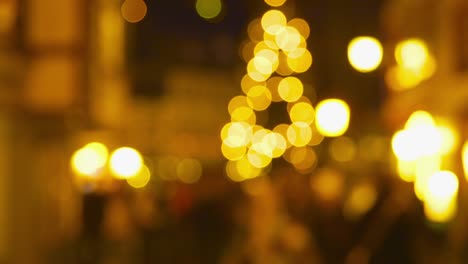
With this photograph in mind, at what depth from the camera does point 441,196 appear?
948 cm

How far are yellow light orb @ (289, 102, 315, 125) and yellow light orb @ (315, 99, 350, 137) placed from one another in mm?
10256

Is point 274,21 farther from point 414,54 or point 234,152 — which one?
point 234,152

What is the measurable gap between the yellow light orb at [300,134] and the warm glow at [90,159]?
9.76m

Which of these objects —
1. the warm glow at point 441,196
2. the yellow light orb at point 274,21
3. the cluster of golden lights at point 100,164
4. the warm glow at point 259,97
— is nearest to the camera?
the warm glow at point 441,196

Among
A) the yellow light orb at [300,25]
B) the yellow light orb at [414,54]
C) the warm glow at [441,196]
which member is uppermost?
the yellow light orb at [300,25]

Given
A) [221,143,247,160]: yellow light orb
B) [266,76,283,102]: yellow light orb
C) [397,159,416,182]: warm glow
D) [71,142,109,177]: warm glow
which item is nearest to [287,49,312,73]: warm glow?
[266,76,283,102]: yellow light orb

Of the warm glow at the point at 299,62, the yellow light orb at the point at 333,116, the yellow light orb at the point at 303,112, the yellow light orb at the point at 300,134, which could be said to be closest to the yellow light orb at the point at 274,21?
the warm glow at the point at 299,62

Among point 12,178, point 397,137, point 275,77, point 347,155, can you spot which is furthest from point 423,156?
point 347,155

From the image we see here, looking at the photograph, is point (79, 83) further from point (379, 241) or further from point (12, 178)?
point (12, 178)

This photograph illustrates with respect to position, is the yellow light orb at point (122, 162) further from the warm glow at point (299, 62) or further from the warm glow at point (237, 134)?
the warm glow at point (237, 134)

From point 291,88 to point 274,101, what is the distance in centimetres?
440

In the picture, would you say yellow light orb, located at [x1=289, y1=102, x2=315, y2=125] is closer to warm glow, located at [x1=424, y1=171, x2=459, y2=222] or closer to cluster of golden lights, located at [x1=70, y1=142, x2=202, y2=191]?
cluster of golden lights, located at [x1=70, y1=142, x2=202, y2=191]

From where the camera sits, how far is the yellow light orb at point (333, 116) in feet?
38.8

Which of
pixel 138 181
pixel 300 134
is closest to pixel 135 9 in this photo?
pixel 138 181
